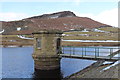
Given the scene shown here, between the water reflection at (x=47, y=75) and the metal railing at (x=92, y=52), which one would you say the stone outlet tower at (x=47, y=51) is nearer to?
the water reflection at (x=47, y=75)

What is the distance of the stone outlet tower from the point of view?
23.8 m

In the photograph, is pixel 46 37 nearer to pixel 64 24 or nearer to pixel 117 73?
pixel 117 73

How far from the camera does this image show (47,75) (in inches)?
886

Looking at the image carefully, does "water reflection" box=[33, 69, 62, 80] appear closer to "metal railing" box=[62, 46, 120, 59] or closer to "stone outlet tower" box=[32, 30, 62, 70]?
"stone outlet tower" box=[32, 30, 62, 70]

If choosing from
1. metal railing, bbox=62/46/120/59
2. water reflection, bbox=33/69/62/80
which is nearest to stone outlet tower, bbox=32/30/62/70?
water reflection, bbox=33/69/62/80

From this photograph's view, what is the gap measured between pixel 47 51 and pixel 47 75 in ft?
9.60

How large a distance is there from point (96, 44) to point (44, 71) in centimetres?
6050

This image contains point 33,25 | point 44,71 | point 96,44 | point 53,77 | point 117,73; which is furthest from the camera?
point 33,25

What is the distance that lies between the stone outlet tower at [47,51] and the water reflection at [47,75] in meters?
0.46

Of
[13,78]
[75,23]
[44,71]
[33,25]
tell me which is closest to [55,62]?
[44,71]

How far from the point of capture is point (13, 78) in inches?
863

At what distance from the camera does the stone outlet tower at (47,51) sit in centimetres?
2384

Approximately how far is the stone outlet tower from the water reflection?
18.1 inches

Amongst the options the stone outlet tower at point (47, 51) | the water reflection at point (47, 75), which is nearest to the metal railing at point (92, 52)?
the stone outlet tower at point (47, 51)
